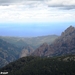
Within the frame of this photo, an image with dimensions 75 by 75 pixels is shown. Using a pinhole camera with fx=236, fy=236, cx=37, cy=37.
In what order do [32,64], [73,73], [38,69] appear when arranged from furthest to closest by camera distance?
[32,64], [38,69], [73,73]

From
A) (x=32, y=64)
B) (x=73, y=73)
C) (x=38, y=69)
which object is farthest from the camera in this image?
(x=32, y=64)

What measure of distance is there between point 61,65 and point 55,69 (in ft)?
28.1

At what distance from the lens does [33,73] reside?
17825 centimetres

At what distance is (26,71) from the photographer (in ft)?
594

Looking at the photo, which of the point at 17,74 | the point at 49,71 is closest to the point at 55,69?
the point at 49,71

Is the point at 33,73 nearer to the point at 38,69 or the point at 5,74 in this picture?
the point at 38,69

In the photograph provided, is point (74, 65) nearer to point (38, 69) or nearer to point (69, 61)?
point (69, 61)

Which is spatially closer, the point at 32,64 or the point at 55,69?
the point at 55,69

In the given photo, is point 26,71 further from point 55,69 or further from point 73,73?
point 73,73

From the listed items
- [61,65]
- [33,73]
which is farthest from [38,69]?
[61,65]

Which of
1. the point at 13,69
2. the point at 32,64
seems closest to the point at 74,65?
the point at 32,64

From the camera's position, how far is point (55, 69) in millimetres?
179750

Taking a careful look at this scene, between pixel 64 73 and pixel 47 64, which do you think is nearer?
pixel 64 73

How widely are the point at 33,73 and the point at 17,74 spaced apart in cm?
1207
